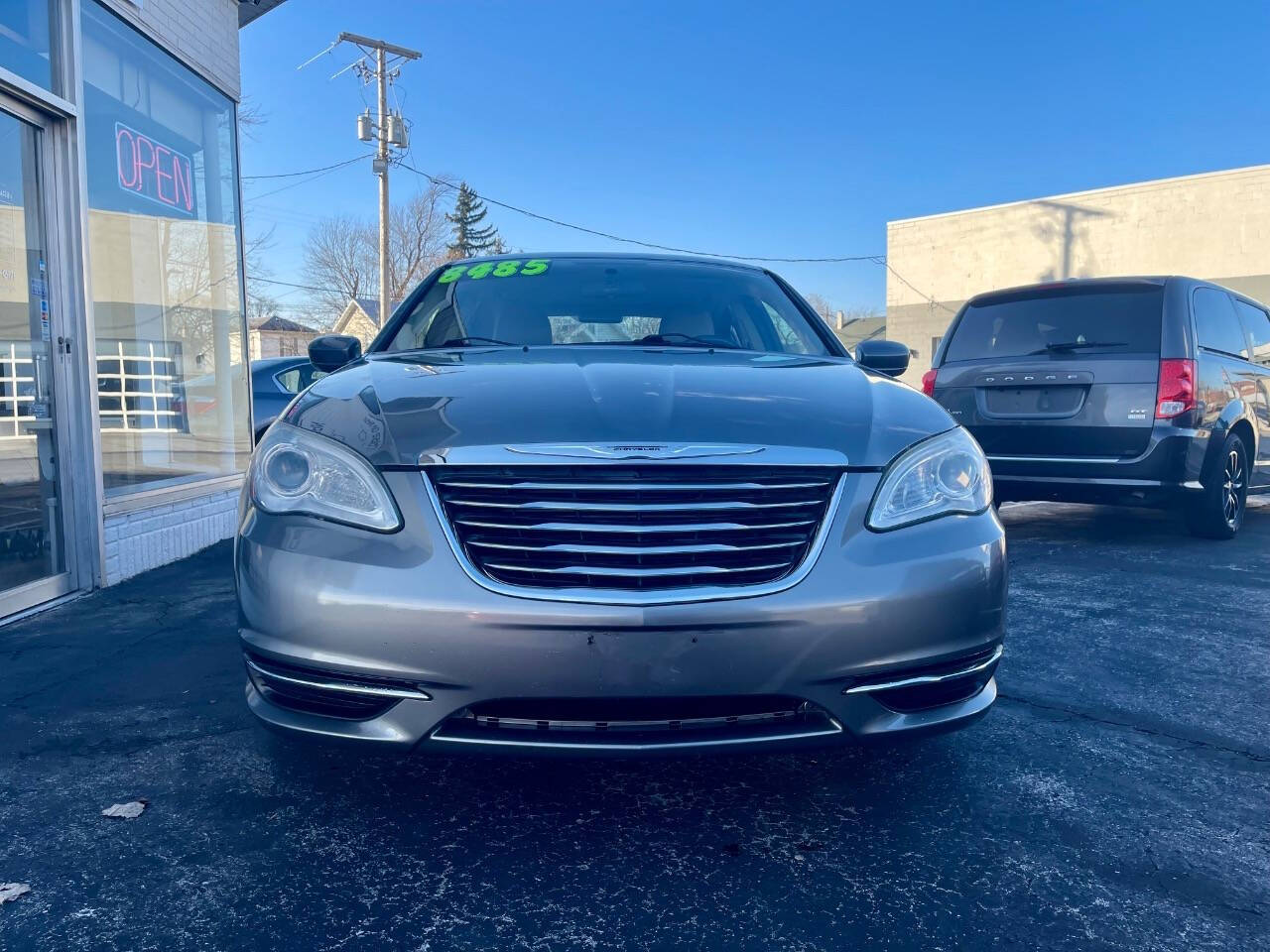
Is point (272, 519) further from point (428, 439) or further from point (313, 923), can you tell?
point (313, 923)

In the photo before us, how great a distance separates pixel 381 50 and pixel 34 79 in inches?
1019

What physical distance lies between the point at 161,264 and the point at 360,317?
160ft

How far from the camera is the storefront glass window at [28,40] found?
4430mm

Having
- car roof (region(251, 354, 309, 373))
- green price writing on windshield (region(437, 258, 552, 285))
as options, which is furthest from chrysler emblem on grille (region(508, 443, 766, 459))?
car roof (region(251, 354, 309, 373))

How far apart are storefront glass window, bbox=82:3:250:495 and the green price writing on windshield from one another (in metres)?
2.52

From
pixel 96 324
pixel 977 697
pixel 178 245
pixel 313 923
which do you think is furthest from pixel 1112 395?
pixel 178 245

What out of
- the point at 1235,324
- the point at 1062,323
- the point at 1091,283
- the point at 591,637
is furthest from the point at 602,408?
the point at 1235,324

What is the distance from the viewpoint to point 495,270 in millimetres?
3721

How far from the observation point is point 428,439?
83.7 inches

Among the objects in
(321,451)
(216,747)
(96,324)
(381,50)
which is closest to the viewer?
(321,451)

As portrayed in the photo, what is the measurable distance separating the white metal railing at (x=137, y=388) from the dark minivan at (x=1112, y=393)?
5258mm

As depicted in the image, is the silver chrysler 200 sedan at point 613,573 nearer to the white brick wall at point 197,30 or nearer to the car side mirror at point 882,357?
the car side mirror at point 882,357

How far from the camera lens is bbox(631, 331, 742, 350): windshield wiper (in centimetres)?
329

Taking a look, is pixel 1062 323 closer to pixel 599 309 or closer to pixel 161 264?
pixel 599 309
